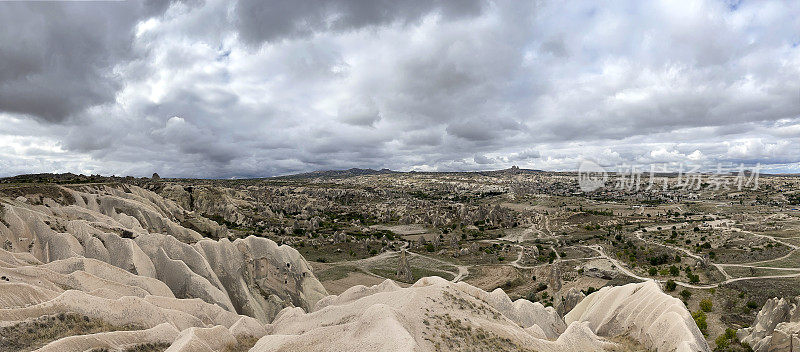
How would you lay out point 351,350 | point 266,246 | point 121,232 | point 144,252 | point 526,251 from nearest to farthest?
point 351,350
point 144,252
point 121,232
point 266,246
point 526,251

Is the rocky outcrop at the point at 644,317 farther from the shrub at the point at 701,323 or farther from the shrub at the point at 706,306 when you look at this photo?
the shrub at the point at 706,306

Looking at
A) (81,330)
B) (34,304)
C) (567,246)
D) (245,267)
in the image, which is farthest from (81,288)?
(567,246)

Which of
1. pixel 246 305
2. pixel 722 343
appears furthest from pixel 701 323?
pixel 246 305

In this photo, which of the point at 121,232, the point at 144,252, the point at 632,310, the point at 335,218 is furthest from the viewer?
the point at 335,218

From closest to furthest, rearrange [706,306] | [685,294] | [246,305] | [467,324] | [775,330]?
[467,324], [775,330], [246,305], [706,306], [685,294]

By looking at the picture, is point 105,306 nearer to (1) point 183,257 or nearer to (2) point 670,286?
(1) point 183,257

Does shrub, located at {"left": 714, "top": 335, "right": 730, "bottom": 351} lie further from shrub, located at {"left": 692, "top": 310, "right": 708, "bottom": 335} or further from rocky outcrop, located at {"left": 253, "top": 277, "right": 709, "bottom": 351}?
rocky outcrop, located at {"left": 253, "top": 277, "right": 709, "bottom": 351}

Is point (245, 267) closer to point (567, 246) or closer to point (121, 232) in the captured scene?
point (121, 232)

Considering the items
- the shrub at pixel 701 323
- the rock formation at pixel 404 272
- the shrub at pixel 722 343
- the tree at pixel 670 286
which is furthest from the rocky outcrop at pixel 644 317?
the rock formation at pixel 404 272
